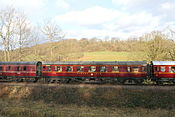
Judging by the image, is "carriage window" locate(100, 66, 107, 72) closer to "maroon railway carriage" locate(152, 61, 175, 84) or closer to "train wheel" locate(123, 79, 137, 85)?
"train wheel" locate(123, 79, 137, 85)

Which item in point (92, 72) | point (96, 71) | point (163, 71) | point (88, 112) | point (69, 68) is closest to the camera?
point (88, 112)

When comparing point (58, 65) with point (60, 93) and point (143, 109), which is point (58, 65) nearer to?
point (60, 93)

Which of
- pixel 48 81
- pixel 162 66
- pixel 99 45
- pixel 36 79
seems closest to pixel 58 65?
pixel 48 81

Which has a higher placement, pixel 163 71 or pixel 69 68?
pixel 69 68

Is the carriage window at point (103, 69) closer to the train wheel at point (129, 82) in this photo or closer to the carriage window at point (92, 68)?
the carriage window at point (92, 68)

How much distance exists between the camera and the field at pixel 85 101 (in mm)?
13938

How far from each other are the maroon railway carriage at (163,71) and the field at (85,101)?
110 inches

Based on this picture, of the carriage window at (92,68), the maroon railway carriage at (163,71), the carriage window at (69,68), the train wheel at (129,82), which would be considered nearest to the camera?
the maroon railway carriage at (163,71)

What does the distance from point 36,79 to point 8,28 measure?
15.8m

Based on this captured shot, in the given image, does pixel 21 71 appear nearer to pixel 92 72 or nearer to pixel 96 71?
pixel 92 72

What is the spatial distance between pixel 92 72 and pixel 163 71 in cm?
928

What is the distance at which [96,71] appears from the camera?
68.8ft

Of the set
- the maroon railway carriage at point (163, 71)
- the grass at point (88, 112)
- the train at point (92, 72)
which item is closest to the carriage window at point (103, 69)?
the train at point (92, 72)

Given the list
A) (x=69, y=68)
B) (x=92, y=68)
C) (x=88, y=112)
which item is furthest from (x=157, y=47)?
(x=88, y=112)
